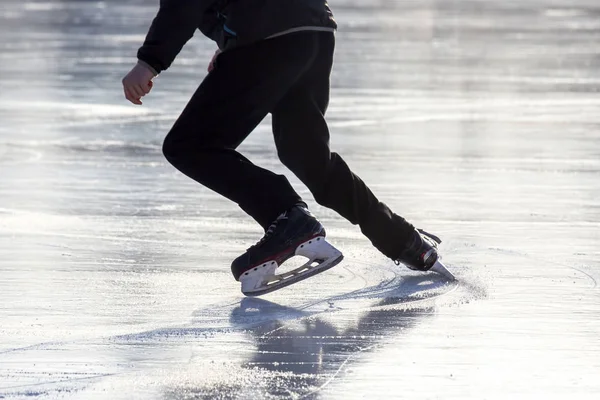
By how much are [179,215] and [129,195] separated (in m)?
0.75

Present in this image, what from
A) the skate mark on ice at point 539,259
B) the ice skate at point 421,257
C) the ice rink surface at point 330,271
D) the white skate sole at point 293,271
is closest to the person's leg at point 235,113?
the white skate sole at point 293,271

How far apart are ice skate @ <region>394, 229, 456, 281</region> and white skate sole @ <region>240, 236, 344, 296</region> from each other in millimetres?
349

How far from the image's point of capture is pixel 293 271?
6.08 meters

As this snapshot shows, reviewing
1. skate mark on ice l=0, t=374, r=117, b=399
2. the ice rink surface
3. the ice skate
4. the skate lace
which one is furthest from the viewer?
the ice skate

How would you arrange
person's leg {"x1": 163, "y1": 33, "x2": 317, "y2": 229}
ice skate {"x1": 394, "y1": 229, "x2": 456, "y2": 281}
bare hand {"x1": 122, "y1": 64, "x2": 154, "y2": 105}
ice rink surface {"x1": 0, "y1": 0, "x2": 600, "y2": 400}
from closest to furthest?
ice rink surface {"x1": 0, "y1": 0, "x2": 600, "y2": 400}
bare hand {"x1": 122, "y1": 64, "x2": 154, "y2": 105}
person's leg {"x1": 163, "y1": 33, "x2": 317, "y2": 229}
ice skate {"x1": 394, "y1": 229, "x2": 456, "y2": 281}

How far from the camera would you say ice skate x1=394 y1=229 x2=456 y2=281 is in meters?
6.35

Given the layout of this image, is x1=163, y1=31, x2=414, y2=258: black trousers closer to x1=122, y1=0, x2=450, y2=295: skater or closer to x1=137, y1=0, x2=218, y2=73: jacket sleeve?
x1=122, y1=0, x2=450, y2=295: skater

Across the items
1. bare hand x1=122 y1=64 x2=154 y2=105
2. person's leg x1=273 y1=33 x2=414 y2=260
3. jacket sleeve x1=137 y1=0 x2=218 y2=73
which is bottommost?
person's leg x1=273 y1=33 x2=414 y2=260

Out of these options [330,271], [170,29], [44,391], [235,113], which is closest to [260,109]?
[235,113]

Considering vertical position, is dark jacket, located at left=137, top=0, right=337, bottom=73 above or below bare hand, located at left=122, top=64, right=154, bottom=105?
above

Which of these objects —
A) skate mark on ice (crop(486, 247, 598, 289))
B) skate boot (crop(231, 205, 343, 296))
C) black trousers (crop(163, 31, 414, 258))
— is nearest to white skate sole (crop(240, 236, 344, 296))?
skate boot (crop(231, 205, 343, 296))

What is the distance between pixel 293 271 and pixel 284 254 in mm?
72

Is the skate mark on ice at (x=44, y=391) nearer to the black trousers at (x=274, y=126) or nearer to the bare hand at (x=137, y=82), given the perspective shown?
the bare hand at (x=137, y=82)

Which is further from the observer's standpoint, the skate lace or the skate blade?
the skate blade
